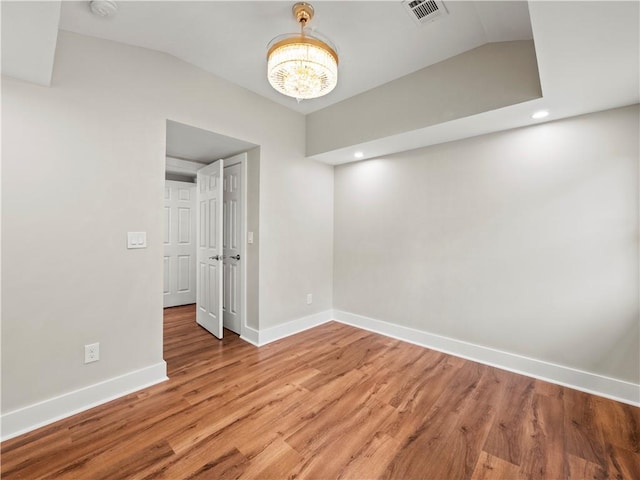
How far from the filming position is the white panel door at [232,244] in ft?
11.2

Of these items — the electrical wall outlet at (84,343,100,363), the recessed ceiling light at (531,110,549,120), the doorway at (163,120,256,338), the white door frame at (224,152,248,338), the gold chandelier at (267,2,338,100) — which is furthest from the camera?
the white door frame at (224,152,248,338)

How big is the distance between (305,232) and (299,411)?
2125 mm

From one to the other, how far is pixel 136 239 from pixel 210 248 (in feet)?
4.28

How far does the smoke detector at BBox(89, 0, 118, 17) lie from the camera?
1.71 meters

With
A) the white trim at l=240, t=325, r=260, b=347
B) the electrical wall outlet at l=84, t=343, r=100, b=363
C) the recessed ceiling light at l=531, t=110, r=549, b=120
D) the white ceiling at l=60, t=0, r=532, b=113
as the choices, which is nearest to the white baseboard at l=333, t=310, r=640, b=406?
the white trim at l=240, t=325, r=260, b=347

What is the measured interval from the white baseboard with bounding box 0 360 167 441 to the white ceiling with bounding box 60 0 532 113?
2.52m

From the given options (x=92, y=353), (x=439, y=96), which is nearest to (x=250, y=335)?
(x=92, y=353)

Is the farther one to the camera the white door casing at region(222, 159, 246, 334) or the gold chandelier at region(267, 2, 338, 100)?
the white door casing at region(222, 159, 246, 334)

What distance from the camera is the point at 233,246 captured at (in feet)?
11.6

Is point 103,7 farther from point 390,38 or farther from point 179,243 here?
point 179,243

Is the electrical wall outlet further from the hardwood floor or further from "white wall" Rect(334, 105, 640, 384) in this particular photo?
"white wall" Rect(334, 105, 640, 384)

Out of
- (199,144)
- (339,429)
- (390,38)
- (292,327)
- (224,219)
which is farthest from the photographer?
(224,219)

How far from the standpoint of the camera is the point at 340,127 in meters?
3.20

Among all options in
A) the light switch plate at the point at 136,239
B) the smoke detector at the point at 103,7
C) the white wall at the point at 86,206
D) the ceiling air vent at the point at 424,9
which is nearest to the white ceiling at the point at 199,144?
the white wall at the point at 86,206
